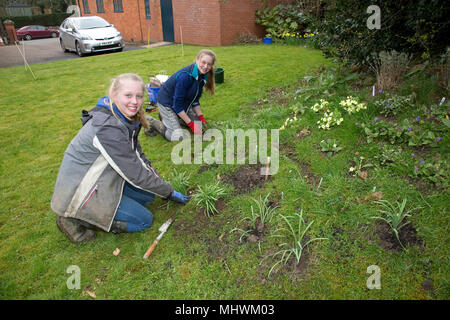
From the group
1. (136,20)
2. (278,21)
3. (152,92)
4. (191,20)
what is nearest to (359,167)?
(152,92)

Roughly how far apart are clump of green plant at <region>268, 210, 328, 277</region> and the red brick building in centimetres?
1113

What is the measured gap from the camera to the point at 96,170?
2.29 metres

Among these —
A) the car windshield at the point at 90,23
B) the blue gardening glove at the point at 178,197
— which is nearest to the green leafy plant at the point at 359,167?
the blue gardening glove at the point at 178,197

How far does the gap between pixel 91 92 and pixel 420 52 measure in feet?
23.4

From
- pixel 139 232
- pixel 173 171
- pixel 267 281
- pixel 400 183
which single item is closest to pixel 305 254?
pixel 267 281

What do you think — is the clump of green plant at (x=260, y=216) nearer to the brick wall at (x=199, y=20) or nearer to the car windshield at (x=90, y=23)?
the brick wall at (x=199, y=20)

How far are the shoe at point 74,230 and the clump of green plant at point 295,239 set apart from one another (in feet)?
5.74

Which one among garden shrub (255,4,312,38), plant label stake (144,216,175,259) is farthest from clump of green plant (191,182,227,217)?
garden shrub (255,4,312,38)

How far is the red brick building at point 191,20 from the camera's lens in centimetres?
1233

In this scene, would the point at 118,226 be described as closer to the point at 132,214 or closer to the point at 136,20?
the point at 132,214

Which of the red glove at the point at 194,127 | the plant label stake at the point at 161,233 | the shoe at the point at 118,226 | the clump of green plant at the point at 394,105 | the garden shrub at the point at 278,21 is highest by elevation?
the garden shrub at the point at 278,21

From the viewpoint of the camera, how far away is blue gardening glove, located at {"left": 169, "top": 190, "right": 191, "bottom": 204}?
2777mm

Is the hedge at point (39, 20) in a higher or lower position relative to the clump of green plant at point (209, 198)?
higher

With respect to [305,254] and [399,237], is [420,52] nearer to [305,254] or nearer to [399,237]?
[399,237]
